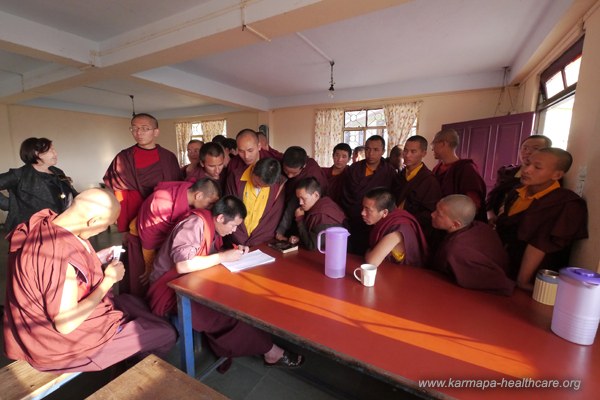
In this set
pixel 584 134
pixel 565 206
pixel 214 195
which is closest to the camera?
pixel 565 206

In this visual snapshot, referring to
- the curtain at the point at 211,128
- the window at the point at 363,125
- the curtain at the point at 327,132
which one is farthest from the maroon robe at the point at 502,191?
the curtain at the point at 211,128

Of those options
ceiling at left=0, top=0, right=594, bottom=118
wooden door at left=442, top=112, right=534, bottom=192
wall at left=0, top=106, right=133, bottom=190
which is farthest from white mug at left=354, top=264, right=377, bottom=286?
wall at left=0, top=106, right=133, bottom=190

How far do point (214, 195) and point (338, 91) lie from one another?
4611mm

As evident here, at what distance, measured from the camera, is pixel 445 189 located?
209 centimetres

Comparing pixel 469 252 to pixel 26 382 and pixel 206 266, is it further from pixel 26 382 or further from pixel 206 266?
pixel 26 382

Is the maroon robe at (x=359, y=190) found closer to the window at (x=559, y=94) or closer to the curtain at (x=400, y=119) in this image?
the window at (x=559, y=94)

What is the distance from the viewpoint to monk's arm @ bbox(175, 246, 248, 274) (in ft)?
4.01

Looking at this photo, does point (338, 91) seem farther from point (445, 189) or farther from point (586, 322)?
point (586, 322)

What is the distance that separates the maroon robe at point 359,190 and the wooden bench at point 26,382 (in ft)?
6.12

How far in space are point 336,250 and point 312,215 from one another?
1.53ft

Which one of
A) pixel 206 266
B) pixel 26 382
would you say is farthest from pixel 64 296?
pixel 206 266

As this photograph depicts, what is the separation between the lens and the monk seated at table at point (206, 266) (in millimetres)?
1279

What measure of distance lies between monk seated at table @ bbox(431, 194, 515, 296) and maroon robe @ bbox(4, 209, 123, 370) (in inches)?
56.4

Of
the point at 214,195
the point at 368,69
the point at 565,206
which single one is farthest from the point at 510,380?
the point at 368,69
